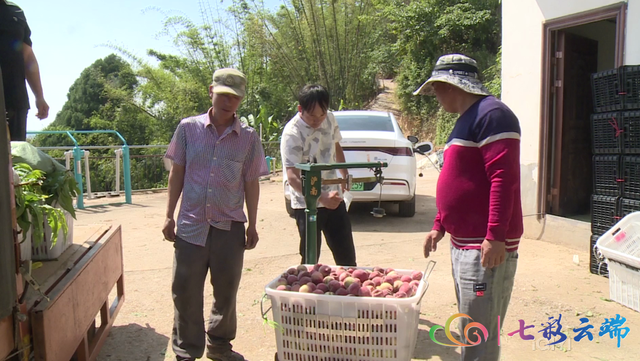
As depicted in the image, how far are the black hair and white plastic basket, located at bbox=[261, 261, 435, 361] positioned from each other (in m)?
1.59

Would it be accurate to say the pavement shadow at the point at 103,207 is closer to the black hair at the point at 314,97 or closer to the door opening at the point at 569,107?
the black hair at the point at 314,97

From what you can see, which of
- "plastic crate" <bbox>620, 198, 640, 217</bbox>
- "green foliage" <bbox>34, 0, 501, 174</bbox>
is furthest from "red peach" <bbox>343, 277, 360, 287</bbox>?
"green foliage" <bbox>34, 0, 501, 174</bbox>

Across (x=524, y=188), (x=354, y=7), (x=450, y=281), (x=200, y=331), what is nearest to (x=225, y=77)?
(x=200, y=331)

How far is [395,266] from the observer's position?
5473 mm

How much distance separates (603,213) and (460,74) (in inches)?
137

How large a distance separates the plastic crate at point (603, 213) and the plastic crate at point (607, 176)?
7 centimetres

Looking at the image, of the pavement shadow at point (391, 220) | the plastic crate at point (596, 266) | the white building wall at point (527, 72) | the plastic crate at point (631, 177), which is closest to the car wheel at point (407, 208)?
the pavement shadow at point (391, 220)

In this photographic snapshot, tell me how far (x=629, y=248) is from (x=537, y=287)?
34.0 inches

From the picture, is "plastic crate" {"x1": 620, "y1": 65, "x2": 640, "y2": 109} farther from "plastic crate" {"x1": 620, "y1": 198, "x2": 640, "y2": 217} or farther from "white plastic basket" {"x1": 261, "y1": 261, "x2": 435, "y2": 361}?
"white plastic basket" {"x1": 261, "y1": 261, "x2": 435, "y2": 361}

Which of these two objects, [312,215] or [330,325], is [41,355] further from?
[312,215]

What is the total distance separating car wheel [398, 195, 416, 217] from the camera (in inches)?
322

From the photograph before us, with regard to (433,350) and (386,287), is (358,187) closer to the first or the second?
(433,350)

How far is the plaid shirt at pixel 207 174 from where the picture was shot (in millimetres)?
3088

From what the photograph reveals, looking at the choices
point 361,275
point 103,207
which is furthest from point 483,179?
point 103,207
